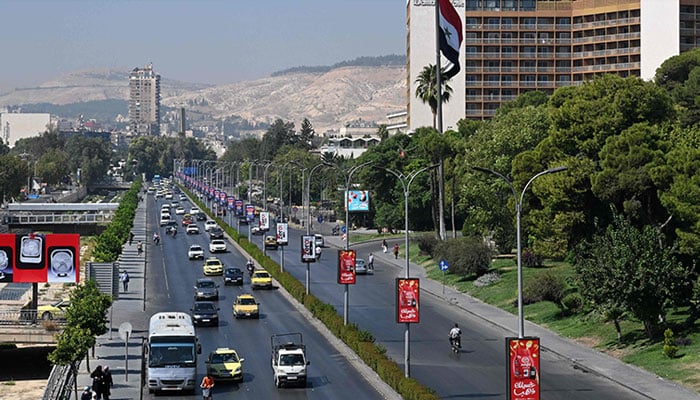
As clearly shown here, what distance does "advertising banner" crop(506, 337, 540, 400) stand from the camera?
32.2 m

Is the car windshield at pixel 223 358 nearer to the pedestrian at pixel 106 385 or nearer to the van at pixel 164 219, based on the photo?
the pedestrian at pixel 106 385

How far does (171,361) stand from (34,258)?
21.5 meters

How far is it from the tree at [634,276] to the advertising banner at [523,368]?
17.3m

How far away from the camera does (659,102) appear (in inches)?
2459

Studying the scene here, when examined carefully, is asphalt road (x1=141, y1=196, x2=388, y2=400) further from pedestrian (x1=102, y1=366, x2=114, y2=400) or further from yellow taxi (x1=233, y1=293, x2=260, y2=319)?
pedestrian (x1=102, y1=366, x2=114, y2=400)

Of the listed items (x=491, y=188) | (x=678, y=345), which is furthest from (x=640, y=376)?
(x=491, y=188)

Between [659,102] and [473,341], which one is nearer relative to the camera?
[473,341]

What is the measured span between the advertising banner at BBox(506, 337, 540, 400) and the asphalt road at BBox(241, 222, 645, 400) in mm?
8331

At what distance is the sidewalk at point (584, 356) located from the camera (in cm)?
4169

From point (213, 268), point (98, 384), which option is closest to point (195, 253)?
point (213, 268)

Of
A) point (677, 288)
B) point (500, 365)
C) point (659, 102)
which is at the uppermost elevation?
point (659, 102)

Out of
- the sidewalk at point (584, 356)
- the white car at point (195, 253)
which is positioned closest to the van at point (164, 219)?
the white car at point (195, 253)

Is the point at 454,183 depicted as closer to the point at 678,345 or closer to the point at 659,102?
the point at 659,102

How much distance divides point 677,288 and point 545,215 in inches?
587
